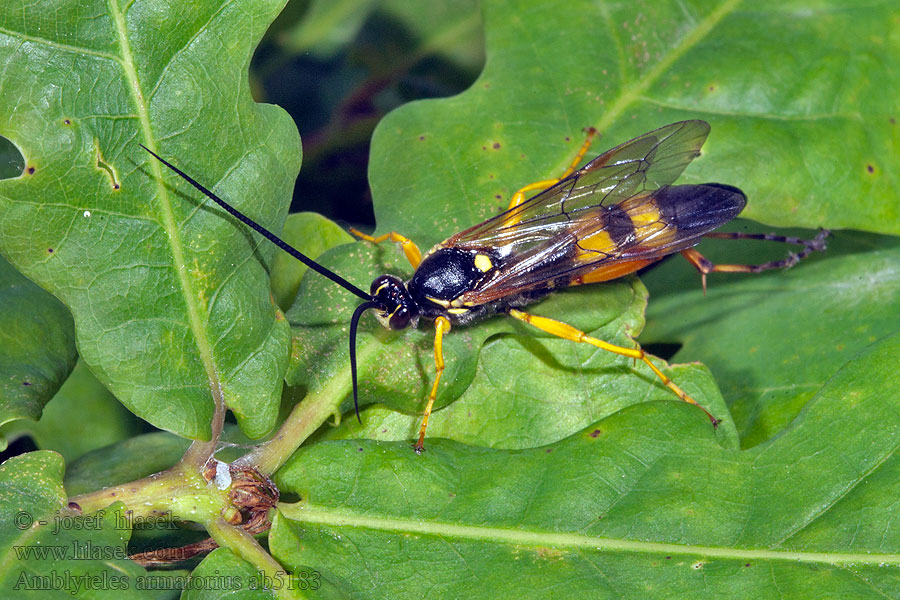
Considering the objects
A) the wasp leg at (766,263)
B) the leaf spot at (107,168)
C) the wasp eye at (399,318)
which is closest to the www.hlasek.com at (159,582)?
the wasp eye at (399,318)

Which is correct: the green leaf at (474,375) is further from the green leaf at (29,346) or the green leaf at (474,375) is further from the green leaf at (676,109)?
the green leaf at (29,346)

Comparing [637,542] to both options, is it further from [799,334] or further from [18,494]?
[18,494]

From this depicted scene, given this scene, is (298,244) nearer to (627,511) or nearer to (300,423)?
(300,423)

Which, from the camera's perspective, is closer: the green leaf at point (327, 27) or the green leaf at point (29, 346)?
the green leaf at point (29, 346)

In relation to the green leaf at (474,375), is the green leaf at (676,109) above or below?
above

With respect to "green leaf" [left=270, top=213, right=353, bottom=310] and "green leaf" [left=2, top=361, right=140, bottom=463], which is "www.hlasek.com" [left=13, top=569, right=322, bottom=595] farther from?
"green leaf" [left=2, top=361, right=140, bottom=463]

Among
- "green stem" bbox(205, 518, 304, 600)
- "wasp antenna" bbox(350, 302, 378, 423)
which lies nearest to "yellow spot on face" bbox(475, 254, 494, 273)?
"wasp antenna" bbox(350, 302, 378, 423)

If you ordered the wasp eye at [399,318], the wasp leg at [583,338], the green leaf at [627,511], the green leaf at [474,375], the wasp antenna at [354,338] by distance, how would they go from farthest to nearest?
the wasp leg at [583,338] → the wasp eye at [399,318] → the green leaf at [474,375] → the wasp antenna at [354,338] → the green leaf at [627,511]

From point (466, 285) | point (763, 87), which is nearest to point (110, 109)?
point (466, 285)
